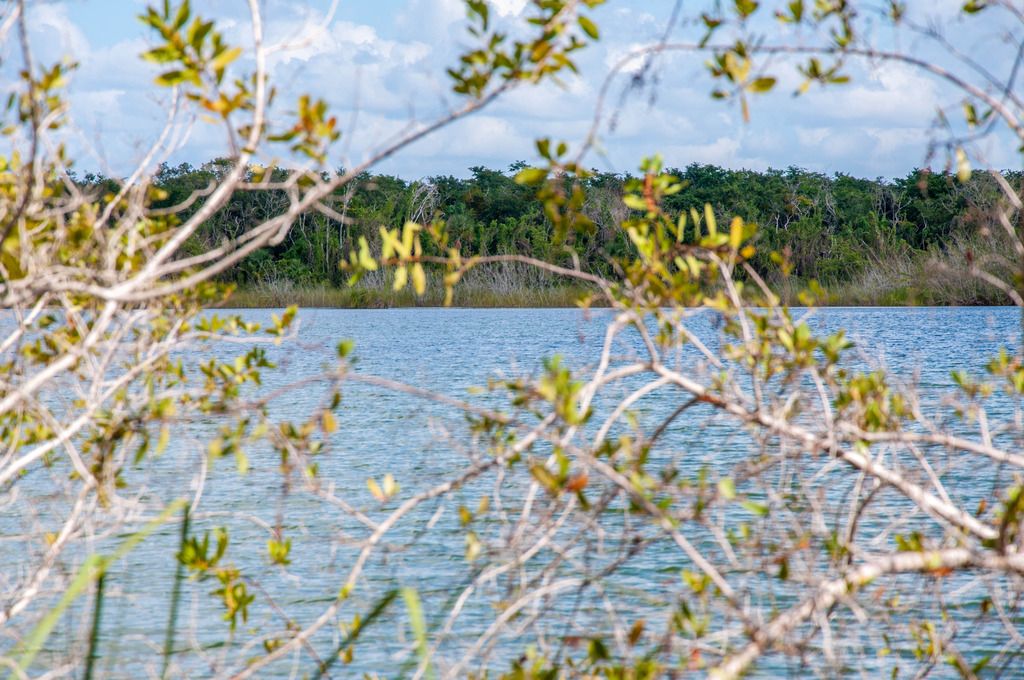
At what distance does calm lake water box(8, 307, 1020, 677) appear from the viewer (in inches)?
260

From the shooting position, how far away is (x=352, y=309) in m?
50.5

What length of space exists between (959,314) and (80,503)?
4152cm

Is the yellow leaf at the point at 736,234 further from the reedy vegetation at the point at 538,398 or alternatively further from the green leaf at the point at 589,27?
the green leaf at the point at 589,27

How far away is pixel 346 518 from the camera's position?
31.2ft

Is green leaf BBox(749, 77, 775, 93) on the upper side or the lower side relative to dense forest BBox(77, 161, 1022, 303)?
lower

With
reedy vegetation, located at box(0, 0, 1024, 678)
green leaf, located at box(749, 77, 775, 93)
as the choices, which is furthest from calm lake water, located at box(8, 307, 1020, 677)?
green leaf, located at box(749, 77, 775, 93)

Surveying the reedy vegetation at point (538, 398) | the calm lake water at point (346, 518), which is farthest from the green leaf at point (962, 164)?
the calm lake water at point (346, 518)

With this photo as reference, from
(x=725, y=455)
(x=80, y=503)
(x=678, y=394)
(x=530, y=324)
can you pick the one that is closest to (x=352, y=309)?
(x=530, y=324)

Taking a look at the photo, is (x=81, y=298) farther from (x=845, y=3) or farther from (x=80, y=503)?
(x=845, y=3)

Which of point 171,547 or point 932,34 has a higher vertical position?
point 932,34

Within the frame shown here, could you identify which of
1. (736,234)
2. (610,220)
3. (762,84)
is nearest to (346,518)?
(736,234)

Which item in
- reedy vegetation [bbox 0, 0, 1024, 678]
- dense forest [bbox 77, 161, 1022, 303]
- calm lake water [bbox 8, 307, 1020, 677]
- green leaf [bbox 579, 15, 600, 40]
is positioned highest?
dense forest [bbox 77, 161, 1022, 303]

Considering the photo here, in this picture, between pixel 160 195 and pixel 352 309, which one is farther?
pixel 352 309

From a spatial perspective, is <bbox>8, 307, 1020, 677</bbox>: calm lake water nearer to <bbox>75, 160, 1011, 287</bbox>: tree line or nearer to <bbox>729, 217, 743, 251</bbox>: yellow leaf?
<bbox>729, 217, 743, 251</bbox>: yellow leaf
